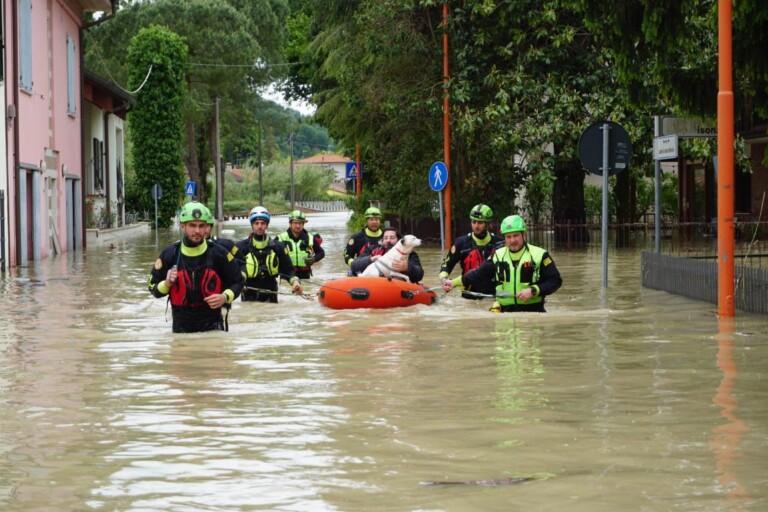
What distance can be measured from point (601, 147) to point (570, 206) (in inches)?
787

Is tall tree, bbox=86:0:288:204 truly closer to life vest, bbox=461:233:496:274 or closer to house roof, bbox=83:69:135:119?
house roof, bbox=83:69:135:119

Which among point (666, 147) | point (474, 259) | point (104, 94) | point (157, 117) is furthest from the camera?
point (157, 117)

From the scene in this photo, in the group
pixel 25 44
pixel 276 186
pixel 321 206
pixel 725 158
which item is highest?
pixel 25 44

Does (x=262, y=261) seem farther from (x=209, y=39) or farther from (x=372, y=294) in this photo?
(x=209, y=39)

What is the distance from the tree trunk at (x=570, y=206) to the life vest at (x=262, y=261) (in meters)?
21.0

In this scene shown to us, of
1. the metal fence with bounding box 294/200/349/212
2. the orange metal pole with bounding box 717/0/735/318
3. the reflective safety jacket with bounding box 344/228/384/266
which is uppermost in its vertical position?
the metal fence with bounding box 294/200/349/212

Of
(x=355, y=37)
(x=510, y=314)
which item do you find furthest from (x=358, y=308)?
(x=355, y=37)

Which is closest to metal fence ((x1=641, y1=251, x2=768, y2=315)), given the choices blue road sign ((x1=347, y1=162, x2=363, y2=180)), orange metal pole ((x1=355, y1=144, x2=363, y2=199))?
orange metal pole ((x1=355, y1=144, x2=363, y2=199))

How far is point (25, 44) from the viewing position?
32.1 m

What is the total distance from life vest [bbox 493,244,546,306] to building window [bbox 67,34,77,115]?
2660cm

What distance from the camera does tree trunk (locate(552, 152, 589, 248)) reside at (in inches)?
1522

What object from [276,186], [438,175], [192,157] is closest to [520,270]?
[438,175]

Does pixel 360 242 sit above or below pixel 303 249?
above

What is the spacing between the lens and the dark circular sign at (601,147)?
19.9 m
